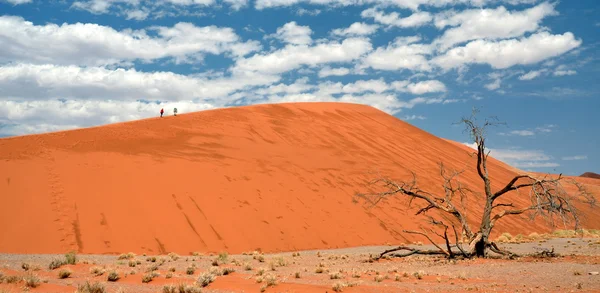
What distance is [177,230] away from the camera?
18.9 metres

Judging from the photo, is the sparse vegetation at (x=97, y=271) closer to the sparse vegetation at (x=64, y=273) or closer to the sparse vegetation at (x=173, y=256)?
the sparse vegetation at (x=64, y=273)

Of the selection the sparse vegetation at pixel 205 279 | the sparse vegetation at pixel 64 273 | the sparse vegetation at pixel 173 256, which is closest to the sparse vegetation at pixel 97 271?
the sparse vegetation at pixel 64 273

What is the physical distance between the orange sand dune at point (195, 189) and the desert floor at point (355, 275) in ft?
9.29

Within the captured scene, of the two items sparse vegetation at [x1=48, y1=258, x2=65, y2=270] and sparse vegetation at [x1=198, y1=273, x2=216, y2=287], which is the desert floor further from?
sparse vegetation at [x1=48, y1=258, x2=65, y2=270]

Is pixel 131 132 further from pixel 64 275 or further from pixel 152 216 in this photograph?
pixel 64 275

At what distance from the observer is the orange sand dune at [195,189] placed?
17953 mm

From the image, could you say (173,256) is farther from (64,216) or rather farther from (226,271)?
(226,271)

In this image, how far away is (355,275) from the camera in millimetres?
11219

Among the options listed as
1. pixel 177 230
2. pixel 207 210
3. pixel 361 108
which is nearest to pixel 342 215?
pixel 207 210

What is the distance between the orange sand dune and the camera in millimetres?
17953

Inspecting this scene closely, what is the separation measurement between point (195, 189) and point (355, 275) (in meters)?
12.6

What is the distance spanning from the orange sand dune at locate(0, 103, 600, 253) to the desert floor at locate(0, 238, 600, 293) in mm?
2831

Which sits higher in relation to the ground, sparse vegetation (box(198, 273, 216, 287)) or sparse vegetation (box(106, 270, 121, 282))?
sparse vegetation (box(198, 273, 216, 287))

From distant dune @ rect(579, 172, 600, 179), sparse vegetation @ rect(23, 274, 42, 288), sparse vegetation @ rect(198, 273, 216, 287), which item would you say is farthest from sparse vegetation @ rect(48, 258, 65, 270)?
distant dune @ rect(579, 172, 600, 179)
